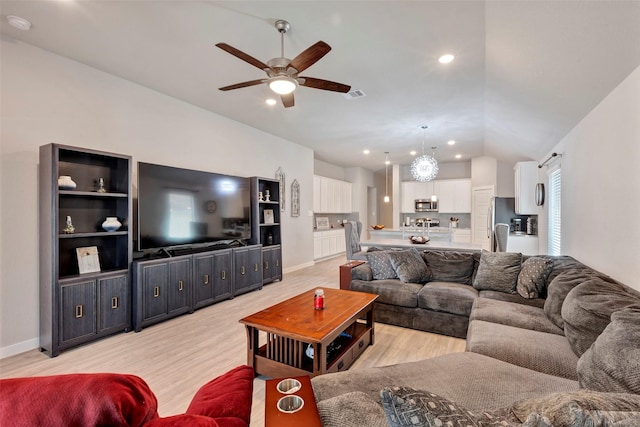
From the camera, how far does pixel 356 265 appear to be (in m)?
3.77

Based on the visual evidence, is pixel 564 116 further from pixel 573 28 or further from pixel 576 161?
pixel 573 28

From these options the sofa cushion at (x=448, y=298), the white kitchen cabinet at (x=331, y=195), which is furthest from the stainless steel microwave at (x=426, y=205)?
the sofa cushion at (x=448, y=298)

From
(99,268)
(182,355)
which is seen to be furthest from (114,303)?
(182,355)

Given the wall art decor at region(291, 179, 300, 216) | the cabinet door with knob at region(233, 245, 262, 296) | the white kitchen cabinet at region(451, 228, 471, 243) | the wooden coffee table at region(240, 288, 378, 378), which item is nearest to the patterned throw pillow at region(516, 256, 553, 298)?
the wooden coffee table at region(240, 288, 378, 378)

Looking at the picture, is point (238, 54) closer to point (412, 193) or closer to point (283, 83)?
point (283, 83)

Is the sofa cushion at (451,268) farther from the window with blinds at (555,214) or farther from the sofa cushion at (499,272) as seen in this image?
the window with blinds at (555,214)

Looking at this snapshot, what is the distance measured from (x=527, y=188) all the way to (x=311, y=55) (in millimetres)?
5529

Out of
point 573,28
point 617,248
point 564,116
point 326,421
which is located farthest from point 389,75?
point 326,421

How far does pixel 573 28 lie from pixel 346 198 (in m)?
7.56

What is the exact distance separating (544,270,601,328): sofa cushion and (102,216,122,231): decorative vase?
14.3ft

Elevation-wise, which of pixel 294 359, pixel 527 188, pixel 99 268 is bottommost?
pixel 294 359

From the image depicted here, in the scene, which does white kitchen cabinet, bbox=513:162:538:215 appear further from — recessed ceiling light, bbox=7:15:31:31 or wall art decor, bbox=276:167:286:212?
recessed ceiling light, bbox=7:15:31:31

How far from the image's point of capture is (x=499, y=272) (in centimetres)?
320

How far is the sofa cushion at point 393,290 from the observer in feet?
10.7
